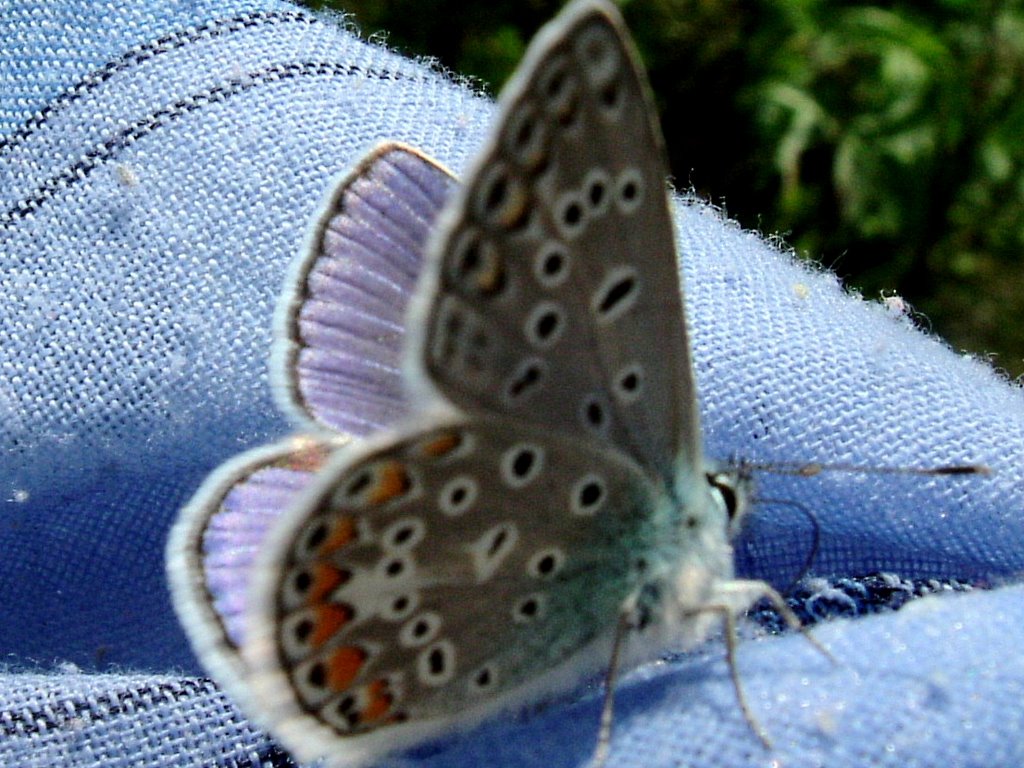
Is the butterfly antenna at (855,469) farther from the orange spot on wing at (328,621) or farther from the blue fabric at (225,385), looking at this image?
the orange spot on wing at (328,621)

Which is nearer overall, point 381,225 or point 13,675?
point 381,225

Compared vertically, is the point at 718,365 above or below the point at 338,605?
above

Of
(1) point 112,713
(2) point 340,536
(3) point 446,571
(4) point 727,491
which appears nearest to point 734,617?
(4) point 727,491

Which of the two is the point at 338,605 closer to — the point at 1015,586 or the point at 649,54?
the point at 1015,586

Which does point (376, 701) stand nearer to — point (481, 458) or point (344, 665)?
point (344, 665)

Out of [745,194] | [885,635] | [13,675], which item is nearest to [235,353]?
[13,675]

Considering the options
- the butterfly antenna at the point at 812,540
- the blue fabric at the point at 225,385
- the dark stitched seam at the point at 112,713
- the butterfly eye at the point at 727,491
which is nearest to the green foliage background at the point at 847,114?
the blue fabric at the point at 225,385

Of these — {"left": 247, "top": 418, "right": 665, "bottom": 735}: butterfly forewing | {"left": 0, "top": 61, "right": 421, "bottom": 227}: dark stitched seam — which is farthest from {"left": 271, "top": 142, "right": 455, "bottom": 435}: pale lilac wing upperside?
{"left": 0, "top": 61, "right": 421, "bottom": 227}: dark stitched seam
